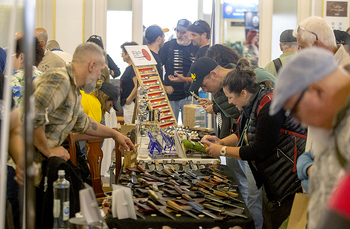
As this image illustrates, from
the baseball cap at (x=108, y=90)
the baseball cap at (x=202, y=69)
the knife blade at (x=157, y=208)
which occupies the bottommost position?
the knife blade at (x=157, y=208)

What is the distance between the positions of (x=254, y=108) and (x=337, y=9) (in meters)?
4.83

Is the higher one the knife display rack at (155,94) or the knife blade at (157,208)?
the knife display rack at (155,94)

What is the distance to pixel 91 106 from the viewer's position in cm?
379

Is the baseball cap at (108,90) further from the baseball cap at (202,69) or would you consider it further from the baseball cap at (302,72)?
the baseball cap at (302,72)

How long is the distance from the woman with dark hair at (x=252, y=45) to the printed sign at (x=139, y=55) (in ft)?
9.25

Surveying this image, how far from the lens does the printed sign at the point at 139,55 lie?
14.7 feet

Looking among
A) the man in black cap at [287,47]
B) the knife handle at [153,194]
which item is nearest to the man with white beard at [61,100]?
the knife handle at [153,194]

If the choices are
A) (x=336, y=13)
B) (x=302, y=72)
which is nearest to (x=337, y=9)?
(x=336, y=13)

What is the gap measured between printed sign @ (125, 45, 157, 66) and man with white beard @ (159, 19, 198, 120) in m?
0.73

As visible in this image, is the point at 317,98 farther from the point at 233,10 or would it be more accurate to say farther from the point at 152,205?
the point at 233,10

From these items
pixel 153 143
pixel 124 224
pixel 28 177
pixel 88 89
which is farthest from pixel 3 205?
pixel 153 143

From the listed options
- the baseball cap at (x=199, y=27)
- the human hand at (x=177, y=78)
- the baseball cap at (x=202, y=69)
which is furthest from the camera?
the human hand at (x=177, y=78)

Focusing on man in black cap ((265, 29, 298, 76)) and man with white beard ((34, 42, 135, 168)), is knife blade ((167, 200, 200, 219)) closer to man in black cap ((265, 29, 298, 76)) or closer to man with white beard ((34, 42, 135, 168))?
man with white beard ((34, 42, 135, 168))

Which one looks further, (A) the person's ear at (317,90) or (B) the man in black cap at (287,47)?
(B) the man in black cap at (287,47)
